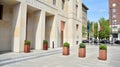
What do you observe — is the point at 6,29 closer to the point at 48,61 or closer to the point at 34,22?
the point at 34,22

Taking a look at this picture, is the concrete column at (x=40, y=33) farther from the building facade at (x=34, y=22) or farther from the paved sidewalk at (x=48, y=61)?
the paved sidewalk at (x=48, y=61)

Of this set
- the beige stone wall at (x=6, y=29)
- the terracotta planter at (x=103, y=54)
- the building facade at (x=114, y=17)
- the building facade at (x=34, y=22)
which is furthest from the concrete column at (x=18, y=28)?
the building facade at (x=114, y=17)

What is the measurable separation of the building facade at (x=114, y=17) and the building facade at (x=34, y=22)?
1571 inches

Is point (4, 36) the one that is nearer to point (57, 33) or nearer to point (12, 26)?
point (12, 26)

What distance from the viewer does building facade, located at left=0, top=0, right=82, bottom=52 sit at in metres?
17.9

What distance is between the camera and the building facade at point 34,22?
17.9 m

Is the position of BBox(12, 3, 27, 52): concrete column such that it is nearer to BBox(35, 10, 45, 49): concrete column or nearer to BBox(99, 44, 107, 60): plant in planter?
BBox(35, 10, 45, 49): concrete column

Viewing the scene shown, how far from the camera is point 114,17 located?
233 ft

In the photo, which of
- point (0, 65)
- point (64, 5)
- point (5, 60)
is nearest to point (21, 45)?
point (5, 60)

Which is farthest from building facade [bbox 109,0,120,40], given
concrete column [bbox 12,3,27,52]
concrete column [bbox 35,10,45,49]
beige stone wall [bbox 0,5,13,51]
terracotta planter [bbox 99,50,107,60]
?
terracotta planter [bbox 99,50,107,60]

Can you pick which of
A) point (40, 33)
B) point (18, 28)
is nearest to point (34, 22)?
point (40, 33)

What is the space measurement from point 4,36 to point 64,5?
52.8ft

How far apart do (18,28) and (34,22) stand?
5347mm

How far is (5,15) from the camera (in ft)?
61.1
